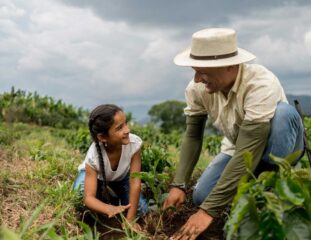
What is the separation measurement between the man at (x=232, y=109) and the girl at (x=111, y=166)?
281 millimetres

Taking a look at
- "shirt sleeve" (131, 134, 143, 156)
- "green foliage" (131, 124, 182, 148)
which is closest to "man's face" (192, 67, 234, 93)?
"shirt sleeve" (131, 134, 143, 156)

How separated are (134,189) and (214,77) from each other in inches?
35.4

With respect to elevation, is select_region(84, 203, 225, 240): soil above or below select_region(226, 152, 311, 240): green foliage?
below

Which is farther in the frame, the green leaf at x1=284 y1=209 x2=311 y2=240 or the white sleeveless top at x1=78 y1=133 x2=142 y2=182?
the white sleeveless top at x1=78 y1=133 x2=142 y2=182

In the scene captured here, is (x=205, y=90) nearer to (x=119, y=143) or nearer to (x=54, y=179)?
(x=119, y=143)

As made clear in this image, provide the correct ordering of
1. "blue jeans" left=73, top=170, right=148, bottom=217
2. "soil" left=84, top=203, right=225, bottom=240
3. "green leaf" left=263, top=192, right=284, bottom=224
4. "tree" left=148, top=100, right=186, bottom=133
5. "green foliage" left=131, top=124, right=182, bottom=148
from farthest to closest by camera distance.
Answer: "tree" left=148, top=100, right=186, bottom=133, "green foliage" left=131, top=124, right=182, bottom=148, "blue jeans" left=73, top=170, right=148, bottom=217, "soil" left=84, top=203, right=225, bottom=240, "green leaf" left=263, top=192, right=284, bottom=224

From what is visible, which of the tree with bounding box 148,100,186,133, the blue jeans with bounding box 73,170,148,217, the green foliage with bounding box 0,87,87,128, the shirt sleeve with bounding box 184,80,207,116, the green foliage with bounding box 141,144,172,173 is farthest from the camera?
the tree with bounding box 148,100,186,133

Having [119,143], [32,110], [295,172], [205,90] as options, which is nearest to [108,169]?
[119,143]

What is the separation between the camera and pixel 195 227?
2.99 meters

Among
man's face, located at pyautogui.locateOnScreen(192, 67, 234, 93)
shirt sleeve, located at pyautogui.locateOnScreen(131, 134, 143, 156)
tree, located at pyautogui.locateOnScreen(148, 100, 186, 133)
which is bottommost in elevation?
tree, located at pyautogui.locateOnScreen(148, 100, 186, 133)

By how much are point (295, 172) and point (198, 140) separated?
154 cm

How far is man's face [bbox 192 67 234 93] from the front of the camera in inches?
123

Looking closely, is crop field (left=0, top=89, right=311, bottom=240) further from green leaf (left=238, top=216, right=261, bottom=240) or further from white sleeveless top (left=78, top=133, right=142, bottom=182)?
white sleeveless top (left=78, top=133, right=142, bottom=182)

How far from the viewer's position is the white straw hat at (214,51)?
3.11m
